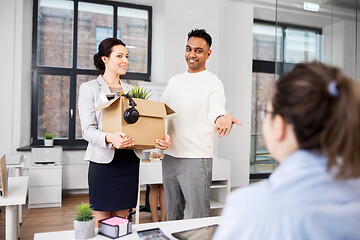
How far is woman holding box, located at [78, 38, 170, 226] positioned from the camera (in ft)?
6.23

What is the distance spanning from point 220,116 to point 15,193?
1440 mm

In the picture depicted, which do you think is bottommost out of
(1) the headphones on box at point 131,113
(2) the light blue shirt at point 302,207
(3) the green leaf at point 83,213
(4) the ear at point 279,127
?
(3) the green leaf at point 83,213

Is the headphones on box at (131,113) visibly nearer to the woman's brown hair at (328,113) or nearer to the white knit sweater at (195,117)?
the white knit sweater at (195,117)

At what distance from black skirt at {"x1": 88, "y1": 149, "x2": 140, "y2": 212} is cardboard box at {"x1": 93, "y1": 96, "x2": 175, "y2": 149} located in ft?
0.65

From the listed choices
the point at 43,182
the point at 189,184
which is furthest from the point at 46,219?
the point at 189,184

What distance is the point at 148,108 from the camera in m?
1.79

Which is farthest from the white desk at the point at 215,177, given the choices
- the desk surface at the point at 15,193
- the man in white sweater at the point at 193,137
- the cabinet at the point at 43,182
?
the cabinet at the point at 43,182

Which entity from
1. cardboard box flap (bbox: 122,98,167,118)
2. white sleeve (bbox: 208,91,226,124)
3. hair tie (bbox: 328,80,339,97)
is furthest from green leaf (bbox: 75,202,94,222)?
hair tie (bbox: 328,80,339,97)

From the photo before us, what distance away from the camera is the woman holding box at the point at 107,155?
6.23 ft

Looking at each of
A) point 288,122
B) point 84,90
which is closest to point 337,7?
point 84,90

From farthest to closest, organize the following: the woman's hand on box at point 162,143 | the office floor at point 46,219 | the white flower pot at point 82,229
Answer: the office floor at point 46,219, the woman's hand on box at point 162,143, the white flower pot at point 82,229

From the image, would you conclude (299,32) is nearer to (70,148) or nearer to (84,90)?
(84,90)

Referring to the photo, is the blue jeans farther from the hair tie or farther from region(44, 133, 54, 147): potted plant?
region(44, 133, 54, 147): potted plant

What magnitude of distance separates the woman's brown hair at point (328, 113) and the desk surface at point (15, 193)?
6.28 feet
